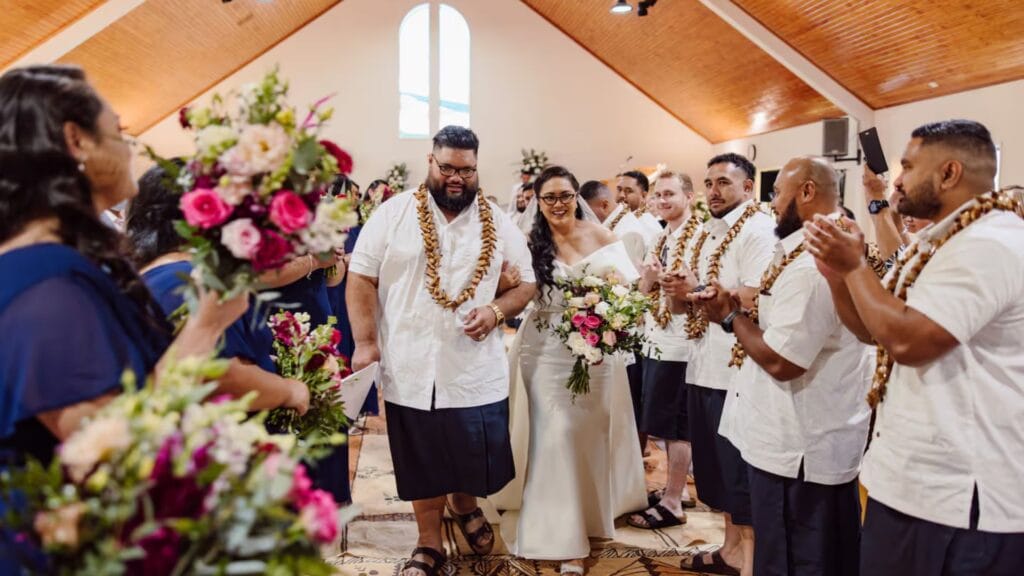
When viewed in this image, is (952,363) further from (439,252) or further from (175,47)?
(175,47)

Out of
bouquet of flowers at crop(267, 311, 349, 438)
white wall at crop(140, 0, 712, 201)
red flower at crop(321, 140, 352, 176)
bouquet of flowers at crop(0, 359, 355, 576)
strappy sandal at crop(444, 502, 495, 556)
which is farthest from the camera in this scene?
white wall at crop(140, 0, 712, 201)

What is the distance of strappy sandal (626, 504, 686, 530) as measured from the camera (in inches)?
168

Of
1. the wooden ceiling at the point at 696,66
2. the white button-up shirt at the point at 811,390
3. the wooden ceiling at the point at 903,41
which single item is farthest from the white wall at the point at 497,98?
the white button-up shirt at the point at 811,390

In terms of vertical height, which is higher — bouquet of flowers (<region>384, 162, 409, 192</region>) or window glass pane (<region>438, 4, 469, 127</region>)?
window glass pane (<region>438, 4, 469, 127</region>)

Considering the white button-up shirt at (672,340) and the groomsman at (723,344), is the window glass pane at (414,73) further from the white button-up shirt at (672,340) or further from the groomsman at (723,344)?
the groomsman at (723,344)

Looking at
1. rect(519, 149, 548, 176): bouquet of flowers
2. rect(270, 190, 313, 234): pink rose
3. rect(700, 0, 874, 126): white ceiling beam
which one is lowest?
rect(270, 190, 313, 234): pink rose

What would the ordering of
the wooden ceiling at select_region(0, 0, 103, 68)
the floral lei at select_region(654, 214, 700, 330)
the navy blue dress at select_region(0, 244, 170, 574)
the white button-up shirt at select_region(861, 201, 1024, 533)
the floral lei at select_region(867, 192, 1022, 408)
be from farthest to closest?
the wooden ceiling at select_region(0, 0, 103, 68) < the floral lei at select_region(654, 214, 700, 330) < the floral lei at select_region(867, 192, 1022, 408) < the white button-up shirt at select_region(861, 201, 1024, 533) < the navy blue dress at select_region(0, 244, 170, 574)

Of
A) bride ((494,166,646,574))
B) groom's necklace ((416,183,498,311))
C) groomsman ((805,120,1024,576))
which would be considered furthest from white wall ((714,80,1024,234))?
groomsman ((805,120,1024,576))

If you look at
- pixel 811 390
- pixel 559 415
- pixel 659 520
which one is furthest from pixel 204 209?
pixel 659 520

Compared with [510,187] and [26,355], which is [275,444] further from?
[510,187]

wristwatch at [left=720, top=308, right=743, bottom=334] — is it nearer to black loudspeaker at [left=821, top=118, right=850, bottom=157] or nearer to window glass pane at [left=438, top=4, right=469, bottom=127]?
black loudspeaker at [left=821, top=118, right=850, bottom=157]

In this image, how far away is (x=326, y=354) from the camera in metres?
2.52

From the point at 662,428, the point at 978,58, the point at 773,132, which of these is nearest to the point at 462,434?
the point at 662,428

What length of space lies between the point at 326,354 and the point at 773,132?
12115 millimetres
